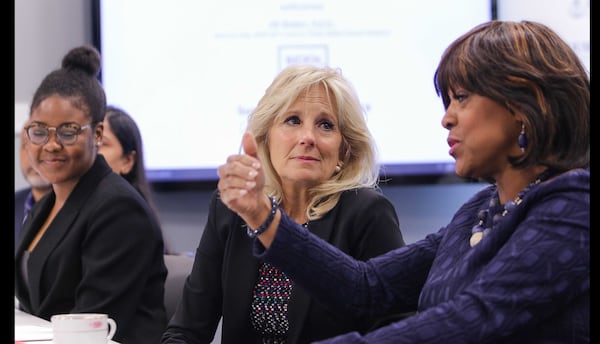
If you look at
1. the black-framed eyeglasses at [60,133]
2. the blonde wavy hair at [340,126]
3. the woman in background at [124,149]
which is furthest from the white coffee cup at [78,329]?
the woman in background at [124,149]

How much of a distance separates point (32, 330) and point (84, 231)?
41 cm

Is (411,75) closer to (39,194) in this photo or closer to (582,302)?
(39,194)

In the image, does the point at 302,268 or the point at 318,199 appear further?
the point at 318,199

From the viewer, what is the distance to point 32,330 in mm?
2256

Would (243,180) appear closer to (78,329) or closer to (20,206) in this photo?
(78,329)

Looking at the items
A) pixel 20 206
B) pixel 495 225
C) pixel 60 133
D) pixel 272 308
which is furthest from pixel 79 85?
pixel 495 225

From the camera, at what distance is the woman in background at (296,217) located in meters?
2.11

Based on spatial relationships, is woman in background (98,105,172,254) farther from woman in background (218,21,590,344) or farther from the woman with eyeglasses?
woman in background (218,21,590,344)

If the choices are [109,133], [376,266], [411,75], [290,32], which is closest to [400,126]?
[411,75]

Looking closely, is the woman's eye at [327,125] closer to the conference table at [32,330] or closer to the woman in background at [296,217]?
the woman in background at [296,217]

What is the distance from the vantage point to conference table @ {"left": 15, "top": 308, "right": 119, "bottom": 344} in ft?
6.79

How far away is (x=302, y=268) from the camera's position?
1679mm

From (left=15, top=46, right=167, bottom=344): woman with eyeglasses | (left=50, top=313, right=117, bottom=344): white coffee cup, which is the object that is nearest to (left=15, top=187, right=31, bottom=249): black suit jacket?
(left=15, top=46, right=167, bottom=344): woman with eyeglasses
